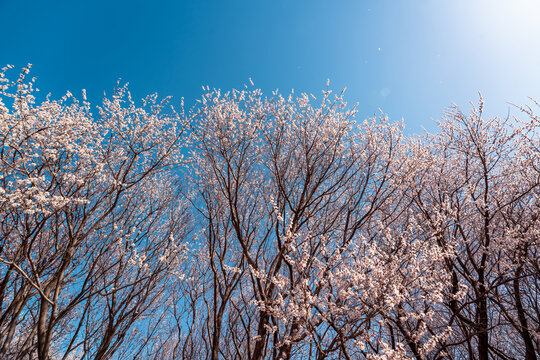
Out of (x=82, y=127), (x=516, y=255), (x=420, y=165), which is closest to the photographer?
(x=82, y=127)

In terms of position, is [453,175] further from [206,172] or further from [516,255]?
[206,172]

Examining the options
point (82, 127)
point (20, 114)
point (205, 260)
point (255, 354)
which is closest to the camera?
point (20, 114)

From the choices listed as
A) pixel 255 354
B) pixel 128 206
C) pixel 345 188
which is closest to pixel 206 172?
pixel 128 206

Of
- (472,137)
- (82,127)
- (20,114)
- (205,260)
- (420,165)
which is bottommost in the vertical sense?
(205,260)

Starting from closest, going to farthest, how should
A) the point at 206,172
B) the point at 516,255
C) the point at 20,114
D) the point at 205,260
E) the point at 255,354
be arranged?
1. the point at 20,114
2. the point at 255,354
3. the point at 516,255
4. the point at 206,172
5. the point at 205,260

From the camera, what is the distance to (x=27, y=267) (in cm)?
562

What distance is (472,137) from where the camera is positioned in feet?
19.3

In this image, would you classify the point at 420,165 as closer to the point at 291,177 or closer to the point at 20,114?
the point at 291,177

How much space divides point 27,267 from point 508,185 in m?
10.8

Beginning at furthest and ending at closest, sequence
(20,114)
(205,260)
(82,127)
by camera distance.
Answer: (205,260)
(82,127)
(20,114)

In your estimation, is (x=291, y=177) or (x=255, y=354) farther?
(x=291, y=177)

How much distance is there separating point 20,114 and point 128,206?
120 inches

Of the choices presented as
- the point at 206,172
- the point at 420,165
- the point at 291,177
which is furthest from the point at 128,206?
the point at 420,165

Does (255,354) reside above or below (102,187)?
below
